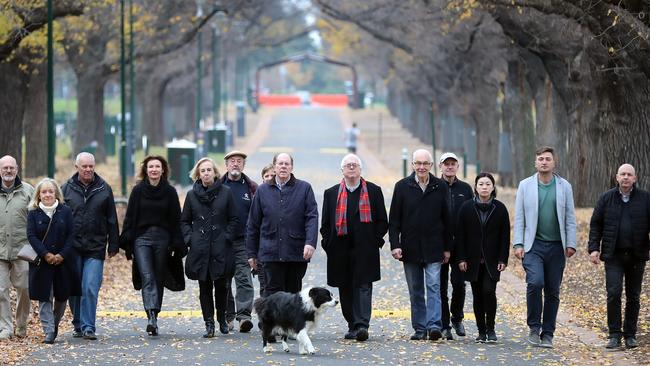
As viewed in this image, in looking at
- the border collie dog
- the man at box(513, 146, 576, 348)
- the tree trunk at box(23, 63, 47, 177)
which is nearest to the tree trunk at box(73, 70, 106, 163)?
the tree trunk at box(23, 63, 47, 177)

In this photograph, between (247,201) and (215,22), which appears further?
(215,22)

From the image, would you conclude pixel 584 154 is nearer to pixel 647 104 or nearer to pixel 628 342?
pixel 647 104

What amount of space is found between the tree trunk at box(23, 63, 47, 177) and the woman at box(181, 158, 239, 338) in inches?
985

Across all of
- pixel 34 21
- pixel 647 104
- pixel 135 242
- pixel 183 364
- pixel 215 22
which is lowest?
pixel 183 364

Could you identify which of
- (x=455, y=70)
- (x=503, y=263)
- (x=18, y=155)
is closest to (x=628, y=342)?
(x=503, y=263)

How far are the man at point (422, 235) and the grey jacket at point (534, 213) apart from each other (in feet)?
2.51

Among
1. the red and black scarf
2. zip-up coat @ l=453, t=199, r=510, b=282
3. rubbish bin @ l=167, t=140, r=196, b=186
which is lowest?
zip-up coat @ l=453, t=199, r=510, b=282

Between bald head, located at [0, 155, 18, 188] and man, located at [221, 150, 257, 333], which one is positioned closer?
bald head, located at [0, 155, 18, 188]

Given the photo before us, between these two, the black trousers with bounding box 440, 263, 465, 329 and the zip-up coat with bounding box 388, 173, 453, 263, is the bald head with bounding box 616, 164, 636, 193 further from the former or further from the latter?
the black trousers with bounding box 440, 263, 465, 329

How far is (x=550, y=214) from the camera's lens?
12.9m

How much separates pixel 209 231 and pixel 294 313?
5.75 ft

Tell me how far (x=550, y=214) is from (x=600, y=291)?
16.3 ft

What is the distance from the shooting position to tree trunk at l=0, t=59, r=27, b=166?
108 feet

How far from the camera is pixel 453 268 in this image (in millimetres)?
13445
